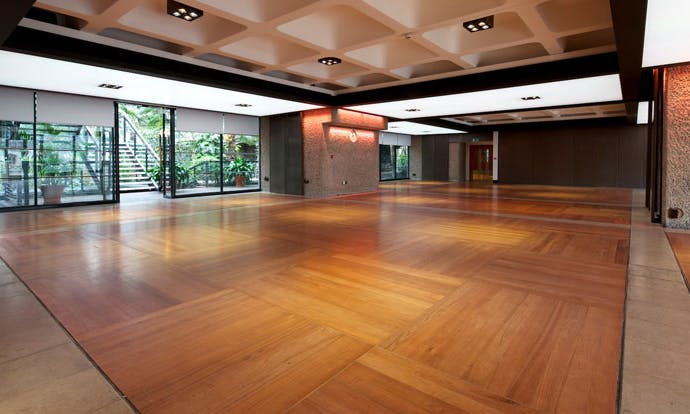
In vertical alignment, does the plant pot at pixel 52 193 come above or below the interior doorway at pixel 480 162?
below

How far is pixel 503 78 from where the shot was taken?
8.52 m

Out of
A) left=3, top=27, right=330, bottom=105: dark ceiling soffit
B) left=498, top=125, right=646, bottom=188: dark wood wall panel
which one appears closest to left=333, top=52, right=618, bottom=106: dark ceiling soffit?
left=3, top=27, right=330, bottom=105: dark ceiling soffit

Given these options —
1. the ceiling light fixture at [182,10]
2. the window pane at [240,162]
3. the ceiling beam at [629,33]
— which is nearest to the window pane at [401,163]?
the window pane at [240,162]

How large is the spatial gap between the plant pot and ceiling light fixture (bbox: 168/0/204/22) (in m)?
6.94

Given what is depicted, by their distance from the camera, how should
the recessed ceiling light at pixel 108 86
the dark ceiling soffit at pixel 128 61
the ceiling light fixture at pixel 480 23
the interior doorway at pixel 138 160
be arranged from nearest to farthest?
the ceiling light fixture at pixel 480 23, the dark ceiling soffit at pixel 128 61, the recessed ceiling light at pixel 108 86, the interior doorway at pixel 138 160

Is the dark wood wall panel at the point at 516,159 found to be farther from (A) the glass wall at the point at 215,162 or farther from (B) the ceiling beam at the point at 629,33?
(B) the ceiling beam at the point at 629,33

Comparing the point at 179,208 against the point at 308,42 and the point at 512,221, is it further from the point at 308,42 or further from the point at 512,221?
the point at 512,221

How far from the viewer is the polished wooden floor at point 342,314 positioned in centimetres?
198

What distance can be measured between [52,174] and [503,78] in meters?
10.9

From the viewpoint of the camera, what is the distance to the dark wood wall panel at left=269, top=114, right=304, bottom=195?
13352 millimetres

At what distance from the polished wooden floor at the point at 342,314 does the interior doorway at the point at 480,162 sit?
17427mm

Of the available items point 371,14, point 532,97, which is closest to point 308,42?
point 371,14

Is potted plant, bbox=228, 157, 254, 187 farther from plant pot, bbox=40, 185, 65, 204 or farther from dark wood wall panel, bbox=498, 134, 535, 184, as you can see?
dark wood wall panel, bbox=498, 134, 535, 184

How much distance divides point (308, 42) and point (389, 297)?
4.84 meters
